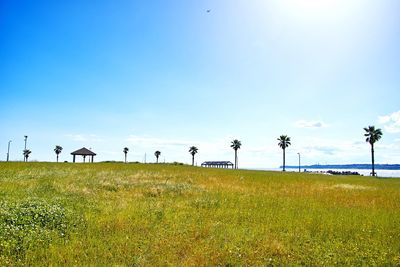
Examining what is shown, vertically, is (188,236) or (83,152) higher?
(83,152)

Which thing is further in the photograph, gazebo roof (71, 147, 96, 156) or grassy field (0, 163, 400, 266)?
gazebo roof (71, 147, 96, 156)

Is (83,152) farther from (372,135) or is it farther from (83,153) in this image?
(372,135)

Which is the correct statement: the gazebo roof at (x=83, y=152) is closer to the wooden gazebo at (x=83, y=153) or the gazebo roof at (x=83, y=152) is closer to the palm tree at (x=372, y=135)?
the wooden gazebo at (x=83, y=153)

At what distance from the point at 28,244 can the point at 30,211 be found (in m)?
3.09

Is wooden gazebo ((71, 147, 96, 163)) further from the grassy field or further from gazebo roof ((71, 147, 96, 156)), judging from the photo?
the grassy field

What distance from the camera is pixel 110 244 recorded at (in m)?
9.59

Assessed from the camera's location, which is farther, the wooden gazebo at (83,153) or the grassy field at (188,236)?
the wooden gazebo at (83,153)

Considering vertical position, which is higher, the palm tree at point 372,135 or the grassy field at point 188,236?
the palm tree at point 372,135

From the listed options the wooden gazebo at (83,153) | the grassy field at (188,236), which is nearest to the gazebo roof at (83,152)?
the wooden gazebo at (83,153)

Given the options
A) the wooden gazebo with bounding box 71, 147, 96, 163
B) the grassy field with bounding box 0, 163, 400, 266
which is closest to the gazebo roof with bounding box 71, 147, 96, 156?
the wooden gazebo with bounding box 71, 147, 96, 163

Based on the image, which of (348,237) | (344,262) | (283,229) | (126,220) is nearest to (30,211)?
(126,220)

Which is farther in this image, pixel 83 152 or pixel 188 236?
pixel 83 152

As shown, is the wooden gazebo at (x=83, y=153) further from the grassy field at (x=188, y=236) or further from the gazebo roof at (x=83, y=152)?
the grassy field at (x=188, y=236)

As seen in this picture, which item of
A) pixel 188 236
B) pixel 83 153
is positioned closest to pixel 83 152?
pixel 83 153
